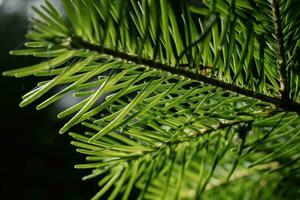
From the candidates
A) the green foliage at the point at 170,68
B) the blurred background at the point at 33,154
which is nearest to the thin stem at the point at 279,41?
the green foliage at the point at 170,68

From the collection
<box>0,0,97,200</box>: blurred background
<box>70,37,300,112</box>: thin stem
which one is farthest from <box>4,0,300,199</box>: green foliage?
<box>0,0,97,200</box>: blurred background

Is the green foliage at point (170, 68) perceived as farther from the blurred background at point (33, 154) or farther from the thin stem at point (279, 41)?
the blurred background at point (33, 154)

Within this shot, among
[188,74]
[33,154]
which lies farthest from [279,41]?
[33,154]

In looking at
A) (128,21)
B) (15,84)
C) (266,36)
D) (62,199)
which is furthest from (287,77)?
(15,84)

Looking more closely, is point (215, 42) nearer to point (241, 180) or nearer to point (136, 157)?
point (136, 157)

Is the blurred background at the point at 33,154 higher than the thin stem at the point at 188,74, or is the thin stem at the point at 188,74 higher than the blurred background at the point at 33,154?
the thin stem at the point at 188,74

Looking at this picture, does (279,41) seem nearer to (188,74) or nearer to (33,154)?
(188,74)
